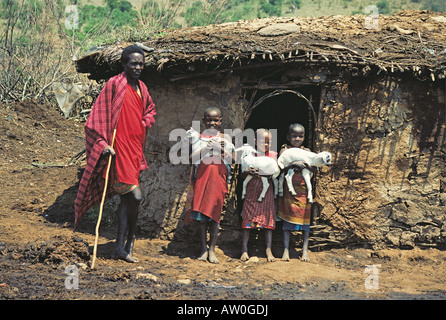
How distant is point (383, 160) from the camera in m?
6.13

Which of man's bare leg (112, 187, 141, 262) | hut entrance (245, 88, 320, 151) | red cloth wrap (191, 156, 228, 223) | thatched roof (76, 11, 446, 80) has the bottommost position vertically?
man's bare leg (112, 187, 141, 262)

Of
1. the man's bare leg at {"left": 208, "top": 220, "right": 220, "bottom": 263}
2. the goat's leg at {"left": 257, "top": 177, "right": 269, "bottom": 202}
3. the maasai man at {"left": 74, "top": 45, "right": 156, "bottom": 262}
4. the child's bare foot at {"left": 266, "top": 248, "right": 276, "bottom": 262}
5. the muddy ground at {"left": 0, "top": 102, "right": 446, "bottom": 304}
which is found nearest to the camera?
the muddy ground at {"left": 0, "top": 102, "right": 446, "bottom": 304}

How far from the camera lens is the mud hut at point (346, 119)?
6.03 metres

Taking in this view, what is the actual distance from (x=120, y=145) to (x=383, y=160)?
3.00m

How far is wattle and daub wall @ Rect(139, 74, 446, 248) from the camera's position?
20.0ft

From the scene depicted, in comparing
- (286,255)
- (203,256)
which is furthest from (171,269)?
(286,255)

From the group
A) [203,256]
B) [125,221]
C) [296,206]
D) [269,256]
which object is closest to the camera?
[125,221]

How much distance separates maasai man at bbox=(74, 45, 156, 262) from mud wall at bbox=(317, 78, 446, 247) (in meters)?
2.17

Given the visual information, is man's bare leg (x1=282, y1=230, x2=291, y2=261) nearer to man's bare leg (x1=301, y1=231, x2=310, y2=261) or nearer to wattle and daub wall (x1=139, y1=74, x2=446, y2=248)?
man's bare leg (x1=301, y1=231, x2=310, y2=261)

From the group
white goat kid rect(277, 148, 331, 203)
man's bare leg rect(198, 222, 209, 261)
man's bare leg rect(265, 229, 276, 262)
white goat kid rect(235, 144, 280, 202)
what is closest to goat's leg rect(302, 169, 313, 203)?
white goat kid rect(277, 148, 331, 203)

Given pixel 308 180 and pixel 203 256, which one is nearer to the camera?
pixel 203 256

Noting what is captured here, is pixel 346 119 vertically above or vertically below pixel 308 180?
above

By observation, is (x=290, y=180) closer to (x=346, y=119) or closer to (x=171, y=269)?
(x=346, y=119)

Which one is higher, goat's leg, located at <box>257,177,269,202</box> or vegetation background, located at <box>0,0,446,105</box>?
vegetation background, located at <box>0,0,446,105</box>
